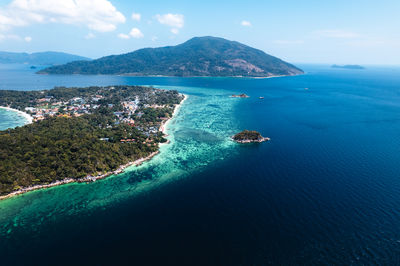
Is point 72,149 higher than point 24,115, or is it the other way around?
point 72,149

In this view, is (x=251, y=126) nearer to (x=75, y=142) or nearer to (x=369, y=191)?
(x=369, y=191)

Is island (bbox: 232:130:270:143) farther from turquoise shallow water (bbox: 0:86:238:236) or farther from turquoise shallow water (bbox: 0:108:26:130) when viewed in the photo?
turquoise shallow water (bbox: 0:108:26:130)

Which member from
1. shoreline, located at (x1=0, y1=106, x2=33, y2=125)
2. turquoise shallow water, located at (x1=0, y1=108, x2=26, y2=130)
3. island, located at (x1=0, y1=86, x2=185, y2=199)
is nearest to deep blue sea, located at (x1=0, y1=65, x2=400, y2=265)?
island, located at (x1=0, y1=86, x2=185, y2=199)

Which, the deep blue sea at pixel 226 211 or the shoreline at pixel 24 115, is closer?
the deep blue sea at pixel 226 211

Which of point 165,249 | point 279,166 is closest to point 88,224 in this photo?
point 165,249

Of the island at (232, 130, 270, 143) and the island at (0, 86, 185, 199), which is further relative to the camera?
the island at (232, 130, 270, 143)

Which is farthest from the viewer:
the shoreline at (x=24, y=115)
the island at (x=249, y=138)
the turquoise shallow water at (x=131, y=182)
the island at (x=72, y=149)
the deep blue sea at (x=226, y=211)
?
the shoreline at (x=24, y=115)

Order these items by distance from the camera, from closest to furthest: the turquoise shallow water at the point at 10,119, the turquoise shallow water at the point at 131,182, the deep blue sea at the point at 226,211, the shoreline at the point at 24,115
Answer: the deep blue sea at the point at 226,211, the turquoise shallow water at the point at 131,182, the turquoise shallow water at the point at 10,119, the shoreline at the point at 24,115

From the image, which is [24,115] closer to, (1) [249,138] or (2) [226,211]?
(1) [249,138]

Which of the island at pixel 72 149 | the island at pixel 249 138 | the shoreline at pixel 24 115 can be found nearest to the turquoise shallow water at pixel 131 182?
the island at pixel 72 149

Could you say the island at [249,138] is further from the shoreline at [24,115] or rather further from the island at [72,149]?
the shoreline at [24,115]

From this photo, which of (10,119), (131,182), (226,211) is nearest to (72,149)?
(131,182)
